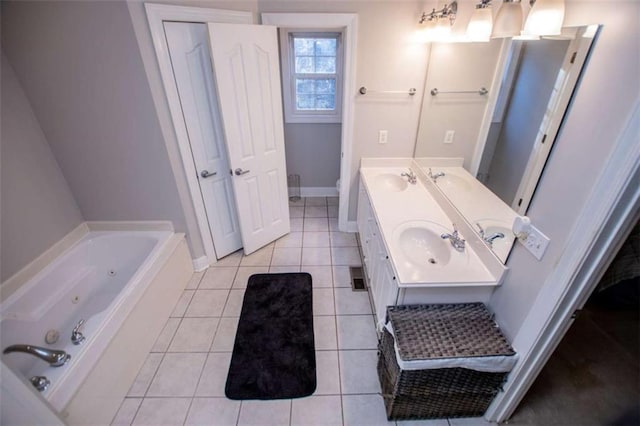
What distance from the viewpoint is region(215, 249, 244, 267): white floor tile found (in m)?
2.84

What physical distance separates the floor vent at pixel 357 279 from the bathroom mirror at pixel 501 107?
Result: 1075 mm

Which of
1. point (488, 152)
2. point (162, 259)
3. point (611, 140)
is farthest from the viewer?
point (162, 259)

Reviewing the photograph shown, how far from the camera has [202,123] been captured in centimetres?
236

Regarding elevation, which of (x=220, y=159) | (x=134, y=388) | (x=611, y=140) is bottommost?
(x=134, y=388)

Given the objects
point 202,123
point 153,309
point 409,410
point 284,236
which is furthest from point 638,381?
point 202,123

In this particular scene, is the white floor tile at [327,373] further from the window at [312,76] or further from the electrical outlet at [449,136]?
the window at [312,76]

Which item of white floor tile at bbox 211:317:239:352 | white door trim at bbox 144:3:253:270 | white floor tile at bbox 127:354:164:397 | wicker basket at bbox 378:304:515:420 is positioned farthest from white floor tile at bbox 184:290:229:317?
wicker basket at bbox 378:304:515:420

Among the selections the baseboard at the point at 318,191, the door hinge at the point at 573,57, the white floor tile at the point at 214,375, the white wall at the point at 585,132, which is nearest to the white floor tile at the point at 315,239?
the baseboard at the point at 318,191

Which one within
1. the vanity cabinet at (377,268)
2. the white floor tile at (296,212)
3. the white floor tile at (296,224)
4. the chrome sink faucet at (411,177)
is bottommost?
the white floor tile at (296,224)

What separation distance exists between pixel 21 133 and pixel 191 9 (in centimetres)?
147

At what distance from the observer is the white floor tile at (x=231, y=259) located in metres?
2.84

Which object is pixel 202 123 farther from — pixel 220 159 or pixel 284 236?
pixel 284 236

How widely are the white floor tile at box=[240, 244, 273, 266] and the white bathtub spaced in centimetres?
79

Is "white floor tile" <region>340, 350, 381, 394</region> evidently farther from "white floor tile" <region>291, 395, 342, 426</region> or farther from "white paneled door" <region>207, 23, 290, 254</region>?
"white paneled door" <region>207, 23, 290, 254</region>
